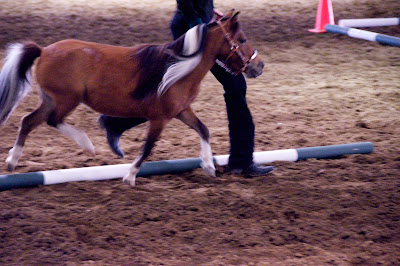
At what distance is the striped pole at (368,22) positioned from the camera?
32.2ft

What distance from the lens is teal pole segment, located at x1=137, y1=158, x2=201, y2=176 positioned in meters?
4.14

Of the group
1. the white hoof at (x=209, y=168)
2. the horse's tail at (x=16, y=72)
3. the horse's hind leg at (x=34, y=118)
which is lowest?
the white hoof at (x=209, y=168)

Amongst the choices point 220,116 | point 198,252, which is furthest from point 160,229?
point 220,116

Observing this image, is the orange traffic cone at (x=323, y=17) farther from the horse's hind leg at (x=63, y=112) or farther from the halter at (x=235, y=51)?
the horse's hind leg at (x=63, y=112)

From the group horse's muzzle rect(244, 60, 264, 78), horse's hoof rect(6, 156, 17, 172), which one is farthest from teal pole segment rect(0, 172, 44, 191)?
horse's muzzle rect(244, 60, 264, 78)

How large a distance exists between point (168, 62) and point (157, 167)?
0.87m

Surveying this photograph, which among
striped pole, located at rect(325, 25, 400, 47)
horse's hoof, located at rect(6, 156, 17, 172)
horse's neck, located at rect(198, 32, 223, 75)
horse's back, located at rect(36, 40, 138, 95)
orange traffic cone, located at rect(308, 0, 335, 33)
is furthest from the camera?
orange traffic cone, located at rect(308, 0, 335, 33)

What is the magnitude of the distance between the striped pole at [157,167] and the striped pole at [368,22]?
18.4 ft

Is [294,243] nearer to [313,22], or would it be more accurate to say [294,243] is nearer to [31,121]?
[31,121]

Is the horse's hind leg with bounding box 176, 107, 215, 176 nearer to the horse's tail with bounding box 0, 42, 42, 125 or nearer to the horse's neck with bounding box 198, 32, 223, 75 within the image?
the horse's neck with bounding box 198, 32, 223, 75

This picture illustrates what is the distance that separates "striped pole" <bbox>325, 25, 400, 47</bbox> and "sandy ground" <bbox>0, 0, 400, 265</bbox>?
994mm

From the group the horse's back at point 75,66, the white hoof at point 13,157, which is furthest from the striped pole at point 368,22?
the white hoof at point 13,157

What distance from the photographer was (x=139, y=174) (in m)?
4.12

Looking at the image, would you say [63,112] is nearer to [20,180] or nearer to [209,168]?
[20,180]
